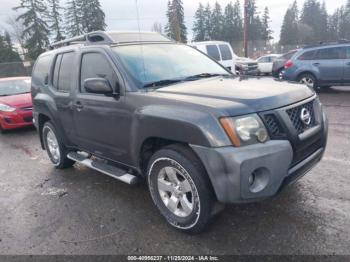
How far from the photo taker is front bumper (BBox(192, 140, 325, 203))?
2527 mm

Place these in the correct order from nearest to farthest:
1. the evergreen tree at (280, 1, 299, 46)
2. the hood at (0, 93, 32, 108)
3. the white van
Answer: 1. the hood at (0, 93, 32, 108)
2. the white van
3. the evergreen tree at (280, 1, 299, 46)

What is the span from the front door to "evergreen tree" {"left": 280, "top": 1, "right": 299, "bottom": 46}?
70498mm

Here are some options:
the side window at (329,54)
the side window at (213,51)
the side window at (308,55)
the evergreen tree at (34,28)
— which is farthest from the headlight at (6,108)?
the evergreen tree at (34,28)

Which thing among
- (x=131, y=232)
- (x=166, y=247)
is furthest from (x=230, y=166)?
(x=131, y=232)

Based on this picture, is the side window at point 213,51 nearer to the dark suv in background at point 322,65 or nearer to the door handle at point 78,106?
the dark suv in background at point 322,65

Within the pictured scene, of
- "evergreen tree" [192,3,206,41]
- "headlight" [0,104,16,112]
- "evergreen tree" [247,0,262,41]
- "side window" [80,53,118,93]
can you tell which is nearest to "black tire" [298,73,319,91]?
"side window" [80,53,118,93]

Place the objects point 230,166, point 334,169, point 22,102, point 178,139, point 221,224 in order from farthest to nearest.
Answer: point 22,102 → point 334,169 → point 221,224 → point 178,139 → point 230,166

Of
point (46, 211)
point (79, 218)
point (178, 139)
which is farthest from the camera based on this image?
point (46, 211)

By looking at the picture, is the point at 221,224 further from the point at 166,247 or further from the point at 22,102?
the point at 22,102

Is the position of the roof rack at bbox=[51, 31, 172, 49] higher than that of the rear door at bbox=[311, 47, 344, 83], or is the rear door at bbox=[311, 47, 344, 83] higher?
the roof rack at bbox=[51, 31, 172, 49]

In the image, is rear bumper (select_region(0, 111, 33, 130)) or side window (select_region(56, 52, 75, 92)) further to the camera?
rear bumper (select_region(0, 111, 33, 130))

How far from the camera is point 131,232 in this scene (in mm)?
3230

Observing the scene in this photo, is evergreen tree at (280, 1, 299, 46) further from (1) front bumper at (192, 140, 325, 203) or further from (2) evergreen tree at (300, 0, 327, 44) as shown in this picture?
(1) front bumper at (192, 140, 325, 203)

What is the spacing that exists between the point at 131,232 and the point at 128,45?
2.22 meters
